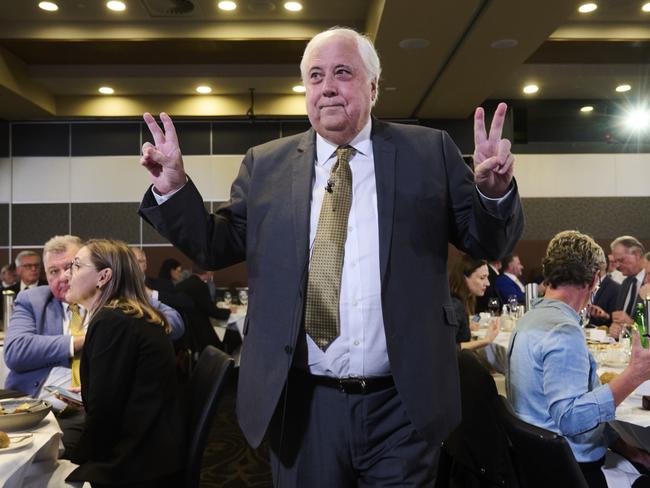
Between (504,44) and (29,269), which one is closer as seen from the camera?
(504,44)

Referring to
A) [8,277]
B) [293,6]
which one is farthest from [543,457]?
[8,277]

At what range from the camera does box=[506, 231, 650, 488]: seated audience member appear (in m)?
1.78

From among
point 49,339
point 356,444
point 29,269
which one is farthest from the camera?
point 29,269

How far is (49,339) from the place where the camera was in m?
2.73

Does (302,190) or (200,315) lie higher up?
(302,190)

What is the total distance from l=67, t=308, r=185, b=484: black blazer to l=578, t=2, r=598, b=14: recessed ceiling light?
499 cm

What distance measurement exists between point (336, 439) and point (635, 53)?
6.66m

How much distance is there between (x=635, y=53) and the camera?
660 centimetres

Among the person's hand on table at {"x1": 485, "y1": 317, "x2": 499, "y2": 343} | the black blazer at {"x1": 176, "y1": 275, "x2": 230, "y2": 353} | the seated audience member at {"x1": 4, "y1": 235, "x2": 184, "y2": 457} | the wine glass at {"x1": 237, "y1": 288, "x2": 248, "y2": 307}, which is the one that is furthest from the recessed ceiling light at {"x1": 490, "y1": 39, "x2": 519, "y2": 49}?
the wine glass at {"x1": 237, "y1": 288, "x2": 248, "y2": 307}

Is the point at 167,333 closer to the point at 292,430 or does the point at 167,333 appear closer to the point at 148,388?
the point at 148,388

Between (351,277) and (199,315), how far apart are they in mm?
4734

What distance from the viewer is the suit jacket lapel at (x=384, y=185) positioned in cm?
135

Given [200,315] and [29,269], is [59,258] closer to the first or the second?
[200,315]

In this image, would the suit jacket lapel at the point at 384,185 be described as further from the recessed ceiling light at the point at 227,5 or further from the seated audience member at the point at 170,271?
the seated audience member at the point at 170,271
